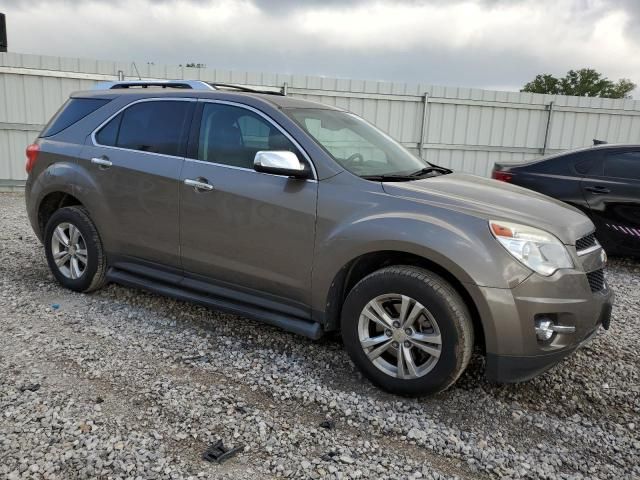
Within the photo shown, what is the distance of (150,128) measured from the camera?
4.21 meters

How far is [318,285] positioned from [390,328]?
542 mm


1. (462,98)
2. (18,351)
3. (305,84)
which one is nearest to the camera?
(18,351)

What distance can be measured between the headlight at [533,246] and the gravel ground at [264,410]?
0.90m

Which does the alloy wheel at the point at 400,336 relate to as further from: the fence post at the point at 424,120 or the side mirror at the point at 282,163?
the fence post at the point at 424,120

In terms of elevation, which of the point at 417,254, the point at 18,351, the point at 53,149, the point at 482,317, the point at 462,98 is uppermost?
the point at 462,98

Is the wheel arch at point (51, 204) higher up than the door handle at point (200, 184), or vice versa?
the door handle at point (200, 184)

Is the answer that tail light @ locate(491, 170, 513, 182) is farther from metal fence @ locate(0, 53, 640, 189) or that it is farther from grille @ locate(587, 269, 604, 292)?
metal fence @ locate(0, 53, 640, 189)

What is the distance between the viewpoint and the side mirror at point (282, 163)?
331 cm

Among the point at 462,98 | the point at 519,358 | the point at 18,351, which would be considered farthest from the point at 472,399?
the point at 462,98

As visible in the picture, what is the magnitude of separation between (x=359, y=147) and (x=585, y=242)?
162 cm

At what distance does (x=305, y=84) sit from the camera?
11.4m

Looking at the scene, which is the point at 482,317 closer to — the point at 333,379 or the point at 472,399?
the point at 472,399

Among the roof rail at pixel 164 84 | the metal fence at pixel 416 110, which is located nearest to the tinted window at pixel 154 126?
the roof rail at pixel 164 84

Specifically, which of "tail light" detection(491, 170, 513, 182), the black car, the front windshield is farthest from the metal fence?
the front windshield
